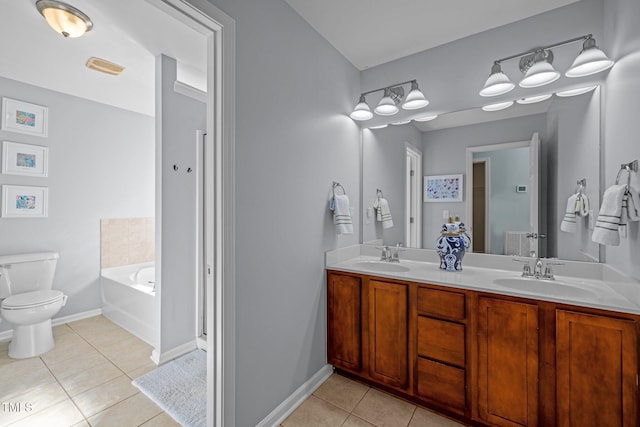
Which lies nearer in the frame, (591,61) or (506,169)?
(591,61)

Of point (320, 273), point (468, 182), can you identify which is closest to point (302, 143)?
point (320, 273)

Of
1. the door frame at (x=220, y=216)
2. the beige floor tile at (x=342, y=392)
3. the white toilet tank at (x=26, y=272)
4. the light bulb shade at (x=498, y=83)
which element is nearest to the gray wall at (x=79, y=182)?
the white toilet tank at (x=26, y=272)

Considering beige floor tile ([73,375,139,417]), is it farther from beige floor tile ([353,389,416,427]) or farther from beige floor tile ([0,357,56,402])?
beige floor tile ([353,389,416,427])

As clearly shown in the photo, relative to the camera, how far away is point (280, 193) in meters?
1.71

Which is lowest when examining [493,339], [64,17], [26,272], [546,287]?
[493,339]

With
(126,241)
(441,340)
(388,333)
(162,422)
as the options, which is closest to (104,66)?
(126,241)

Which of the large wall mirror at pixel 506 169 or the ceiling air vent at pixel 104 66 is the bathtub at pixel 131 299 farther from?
the large wall mirror at pixel 506 169

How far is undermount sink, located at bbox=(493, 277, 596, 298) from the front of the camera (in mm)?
1486

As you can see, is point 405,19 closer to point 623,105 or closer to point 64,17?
point 623,105

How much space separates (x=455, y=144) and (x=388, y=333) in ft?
4.84

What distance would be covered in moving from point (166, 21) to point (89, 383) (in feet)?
8.28

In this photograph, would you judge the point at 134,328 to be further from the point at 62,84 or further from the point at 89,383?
the point at 62,84

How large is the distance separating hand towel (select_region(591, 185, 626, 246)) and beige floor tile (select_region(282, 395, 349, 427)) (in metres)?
1.67

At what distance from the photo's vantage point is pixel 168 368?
2.17 metres
